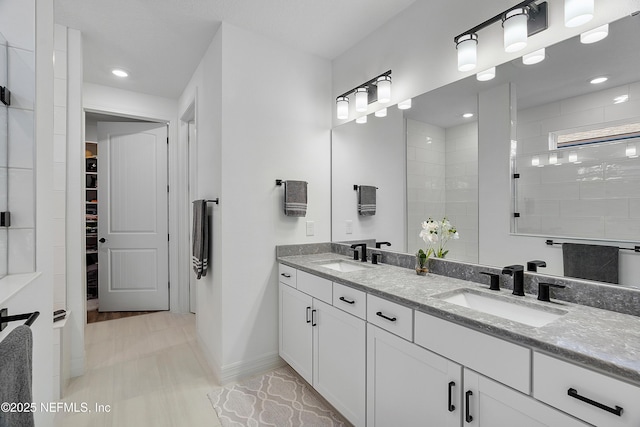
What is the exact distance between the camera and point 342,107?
255 centimetres

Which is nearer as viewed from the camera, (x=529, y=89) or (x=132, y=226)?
(x=529, y=89)

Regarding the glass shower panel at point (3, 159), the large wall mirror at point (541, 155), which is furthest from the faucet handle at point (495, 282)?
the glass shower panel at point (3, 159)

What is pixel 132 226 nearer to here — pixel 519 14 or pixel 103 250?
pixel 103 250

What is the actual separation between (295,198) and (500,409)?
70.9 inches

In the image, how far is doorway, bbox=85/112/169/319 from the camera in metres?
3.70

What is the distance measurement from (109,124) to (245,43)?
242cm

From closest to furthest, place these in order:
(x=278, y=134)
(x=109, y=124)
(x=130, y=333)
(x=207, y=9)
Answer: (x=207, y=9)
(x=278, y=134)
(x=130, y=333)
(x=109, y=124)

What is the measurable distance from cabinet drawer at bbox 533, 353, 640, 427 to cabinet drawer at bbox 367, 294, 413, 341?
49 centimetres

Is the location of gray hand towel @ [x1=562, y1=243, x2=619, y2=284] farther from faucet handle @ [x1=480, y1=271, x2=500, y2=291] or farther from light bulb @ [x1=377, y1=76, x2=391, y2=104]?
light bulb @ [x1=377, y1=76, x2=391, y2=104]

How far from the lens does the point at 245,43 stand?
231 centimetres

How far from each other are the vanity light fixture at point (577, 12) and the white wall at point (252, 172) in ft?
5.76

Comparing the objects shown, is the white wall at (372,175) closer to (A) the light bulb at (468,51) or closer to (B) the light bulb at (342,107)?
(B) the light bulb at (342,107)

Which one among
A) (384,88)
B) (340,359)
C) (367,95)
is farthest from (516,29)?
(340,359)

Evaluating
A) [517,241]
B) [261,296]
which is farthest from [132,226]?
[517,241]
